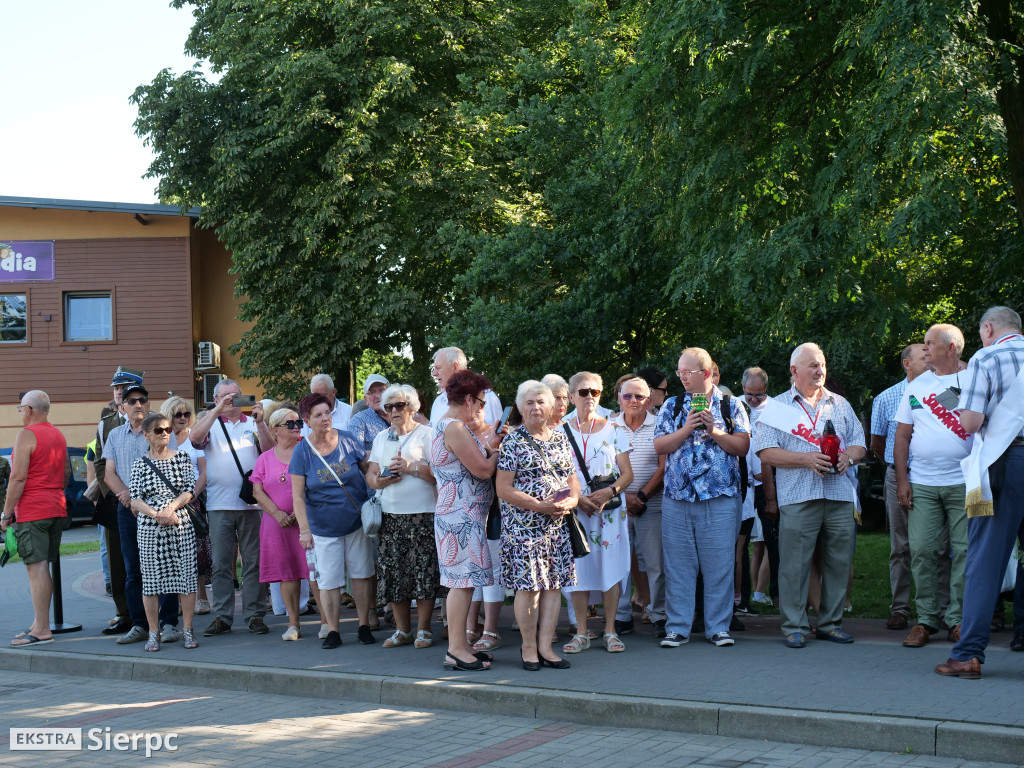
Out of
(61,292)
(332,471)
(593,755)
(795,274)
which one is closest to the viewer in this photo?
(593,755)

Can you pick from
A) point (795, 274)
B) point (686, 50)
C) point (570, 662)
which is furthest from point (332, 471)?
point (686, 50)

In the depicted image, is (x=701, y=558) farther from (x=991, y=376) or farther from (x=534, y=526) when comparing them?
(x=991, y=376)

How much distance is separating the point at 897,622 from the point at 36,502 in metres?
7.14

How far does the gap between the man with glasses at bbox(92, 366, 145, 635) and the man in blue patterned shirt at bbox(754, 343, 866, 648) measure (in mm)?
5539

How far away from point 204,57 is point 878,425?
25.4m

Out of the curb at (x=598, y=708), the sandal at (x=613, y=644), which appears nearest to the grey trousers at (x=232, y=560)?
the curb at (x=598, y=708)

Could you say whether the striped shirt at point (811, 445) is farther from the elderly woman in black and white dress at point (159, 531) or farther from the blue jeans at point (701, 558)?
the elderly woman in black and white dress at point (159, 531)

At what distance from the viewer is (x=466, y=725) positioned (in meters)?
6.29

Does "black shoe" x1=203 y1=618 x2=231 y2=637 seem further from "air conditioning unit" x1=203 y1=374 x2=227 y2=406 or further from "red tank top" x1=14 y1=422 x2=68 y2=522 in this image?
"air conditioning unit" x1=203 y1=374 x2=227 y2=406

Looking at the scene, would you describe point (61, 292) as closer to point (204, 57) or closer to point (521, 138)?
point (204, 57)

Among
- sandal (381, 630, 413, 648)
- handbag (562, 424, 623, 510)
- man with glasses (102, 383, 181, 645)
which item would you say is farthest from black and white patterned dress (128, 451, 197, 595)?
handbag (562, 424, 623, 510)

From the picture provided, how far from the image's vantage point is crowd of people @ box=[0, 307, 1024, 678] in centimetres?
711

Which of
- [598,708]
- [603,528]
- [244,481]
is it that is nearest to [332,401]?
[244,481]

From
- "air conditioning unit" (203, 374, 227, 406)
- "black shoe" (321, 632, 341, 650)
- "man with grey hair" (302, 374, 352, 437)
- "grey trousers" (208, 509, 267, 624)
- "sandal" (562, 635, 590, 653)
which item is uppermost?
"air conditioning unit" (203, 374, 227, 406)
